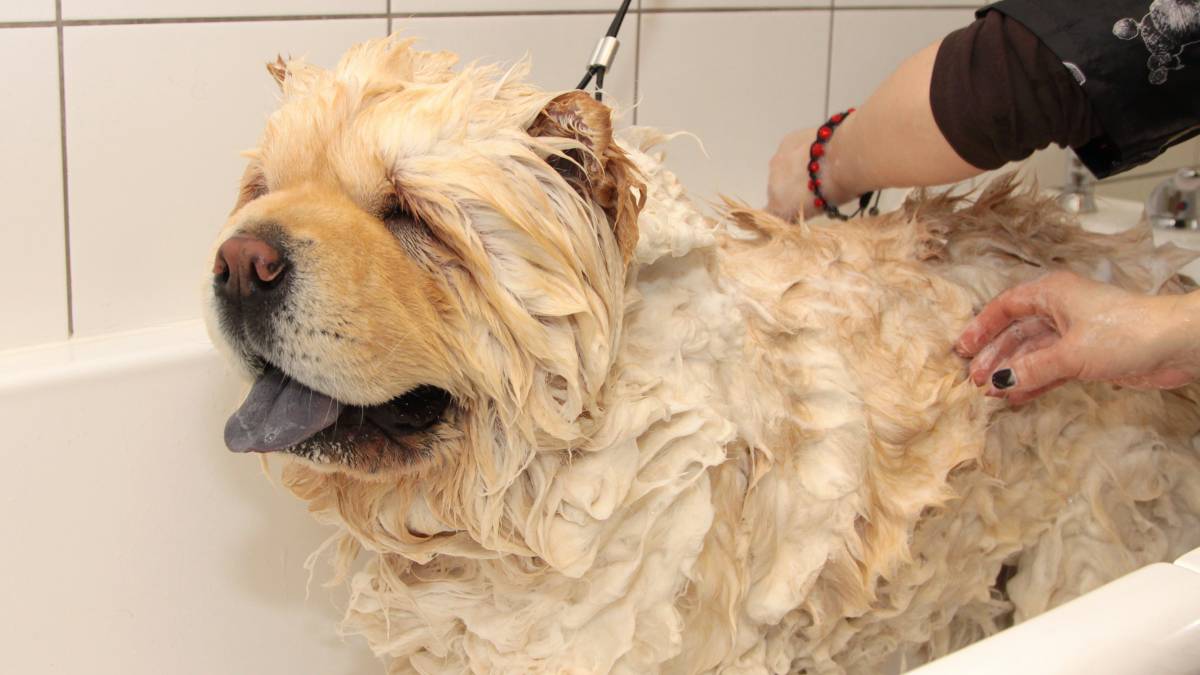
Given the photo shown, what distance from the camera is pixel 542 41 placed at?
1.65m

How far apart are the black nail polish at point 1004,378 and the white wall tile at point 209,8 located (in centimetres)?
88

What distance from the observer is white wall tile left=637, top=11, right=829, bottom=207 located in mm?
1786

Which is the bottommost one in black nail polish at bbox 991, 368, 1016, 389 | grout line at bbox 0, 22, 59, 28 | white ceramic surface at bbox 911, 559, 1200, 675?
white ceramic surface at bbox 911, 559, 1200, 675

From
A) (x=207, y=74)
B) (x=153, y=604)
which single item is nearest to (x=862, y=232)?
(x=207, y=74)

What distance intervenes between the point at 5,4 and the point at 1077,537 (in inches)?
52.0

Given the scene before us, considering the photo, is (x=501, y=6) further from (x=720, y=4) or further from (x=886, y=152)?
(x=886, y=152)

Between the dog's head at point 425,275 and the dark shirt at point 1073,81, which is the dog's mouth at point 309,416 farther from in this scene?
the dark shirt at point 1073,81

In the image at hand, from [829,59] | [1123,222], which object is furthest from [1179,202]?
[829,59]

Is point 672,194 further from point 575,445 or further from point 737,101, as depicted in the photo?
point 737,101

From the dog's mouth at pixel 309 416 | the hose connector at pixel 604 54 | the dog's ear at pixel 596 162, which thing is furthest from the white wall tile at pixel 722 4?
the dog's mouth at pixel 309 416

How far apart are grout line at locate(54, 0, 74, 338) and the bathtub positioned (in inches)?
2.2

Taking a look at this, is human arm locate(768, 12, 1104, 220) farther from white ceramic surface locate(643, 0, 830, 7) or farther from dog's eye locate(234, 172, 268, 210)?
dog's eye locate(234, 172, 268, 210)

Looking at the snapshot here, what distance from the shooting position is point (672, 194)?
1091 mm

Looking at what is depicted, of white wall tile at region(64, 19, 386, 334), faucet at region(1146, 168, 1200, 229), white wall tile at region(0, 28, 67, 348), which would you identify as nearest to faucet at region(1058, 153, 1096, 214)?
faucet at region(1146, 168, 1200, 229)
